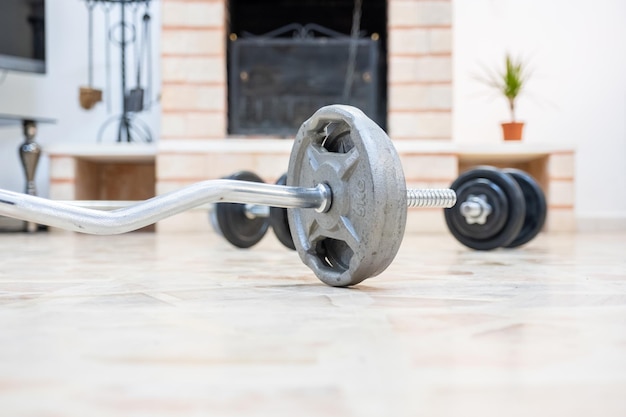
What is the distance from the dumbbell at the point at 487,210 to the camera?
5.99ft

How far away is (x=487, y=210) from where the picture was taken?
185cm

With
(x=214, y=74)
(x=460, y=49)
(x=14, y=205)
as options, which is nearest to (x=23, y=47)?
(x=214, y=74)

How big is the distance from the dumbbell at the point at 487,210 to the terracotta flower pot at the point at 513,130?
146cm

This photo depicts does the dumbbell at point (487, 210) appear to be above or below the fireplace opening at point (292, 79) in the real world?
below

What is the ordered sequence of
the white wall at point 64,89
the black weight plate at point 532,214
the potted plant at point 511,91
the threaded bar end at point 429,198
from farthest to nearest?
the white wall at point 64,89 → the potted plant at point 511,91 → the black weight plate at point 532,214 → the threaded bar end at point 429,198

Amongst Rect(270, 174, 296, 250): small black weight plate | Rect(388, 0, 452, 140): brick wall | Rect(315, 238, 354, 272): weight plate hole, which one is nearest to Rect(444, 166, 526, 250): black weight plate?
Rect(270, 174, 296, 250): small black weight plate

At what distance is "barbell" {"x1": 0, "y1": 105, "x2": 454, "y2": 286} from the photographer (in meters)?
0.90

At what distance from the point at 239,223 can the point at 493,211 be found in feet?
2.40

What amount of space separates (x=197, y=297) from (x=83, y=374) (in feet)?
1.40

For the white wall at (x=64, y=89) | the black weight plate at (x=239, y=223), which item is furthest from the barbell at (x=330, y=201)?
the white wall at (x=64, y=89)

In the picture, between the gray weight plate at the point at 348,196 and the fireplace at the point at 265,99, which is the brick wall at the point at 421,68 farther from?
the gray weight plate at the point at 348,196

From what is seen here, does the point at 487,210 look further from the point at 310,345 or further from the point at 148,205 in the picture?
the point at 310,345

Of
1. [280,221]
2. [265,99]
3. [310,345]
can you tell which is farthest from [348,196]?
[265,99]

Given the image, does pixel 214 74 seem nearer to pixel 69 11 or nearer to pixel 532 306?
pixel 69 11
